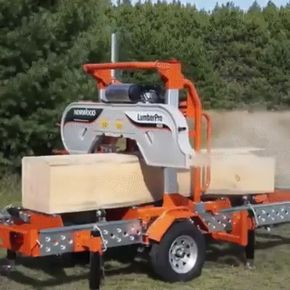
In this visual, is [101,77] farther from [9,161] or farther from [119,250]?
[9,161]

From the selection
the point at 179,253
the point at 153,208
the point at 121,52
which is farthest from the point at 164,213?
the point at 121,52

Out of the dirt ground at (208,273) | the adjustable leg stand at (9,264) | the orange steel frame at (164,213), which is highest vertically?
the orange steel frame at (164,213)

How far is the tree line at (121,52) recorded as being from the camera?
38.0 ft

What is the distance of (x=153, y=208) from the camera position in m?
7.41

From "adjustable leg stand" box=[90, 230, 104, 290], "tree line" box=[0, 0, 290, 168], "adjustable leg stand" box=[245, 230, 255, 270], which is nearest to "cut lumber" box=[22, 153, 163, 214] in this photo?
"adjustable leg stand" box=[90, 230, 104, 290]

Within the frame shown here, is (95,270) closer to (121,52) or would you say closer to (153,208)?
(153,208)

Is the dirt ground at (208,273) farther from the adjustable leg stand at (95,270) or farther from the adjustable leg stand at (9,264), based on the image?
the adjustable leg stand at (95,270)

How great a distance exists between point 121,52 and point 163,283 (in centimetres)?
1072

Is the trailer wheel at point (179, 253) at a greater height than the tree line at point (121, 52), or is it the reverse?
the tree line at point (121, 52)

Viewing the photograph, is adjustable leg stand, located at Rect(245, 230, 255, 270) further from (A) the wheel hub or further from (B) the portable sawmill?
(A) the wheel hub

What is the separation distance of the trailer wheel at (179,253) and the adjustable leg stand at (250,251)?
1.91ft

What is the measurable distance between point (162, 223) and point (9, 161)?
504 centimetres

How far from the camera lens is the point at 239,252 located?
28.3 feet

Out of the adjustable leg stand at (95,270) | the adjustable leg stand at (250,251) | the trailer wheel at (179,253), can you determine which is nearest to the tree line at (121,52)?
the adjustable leg stand at (250,251)
